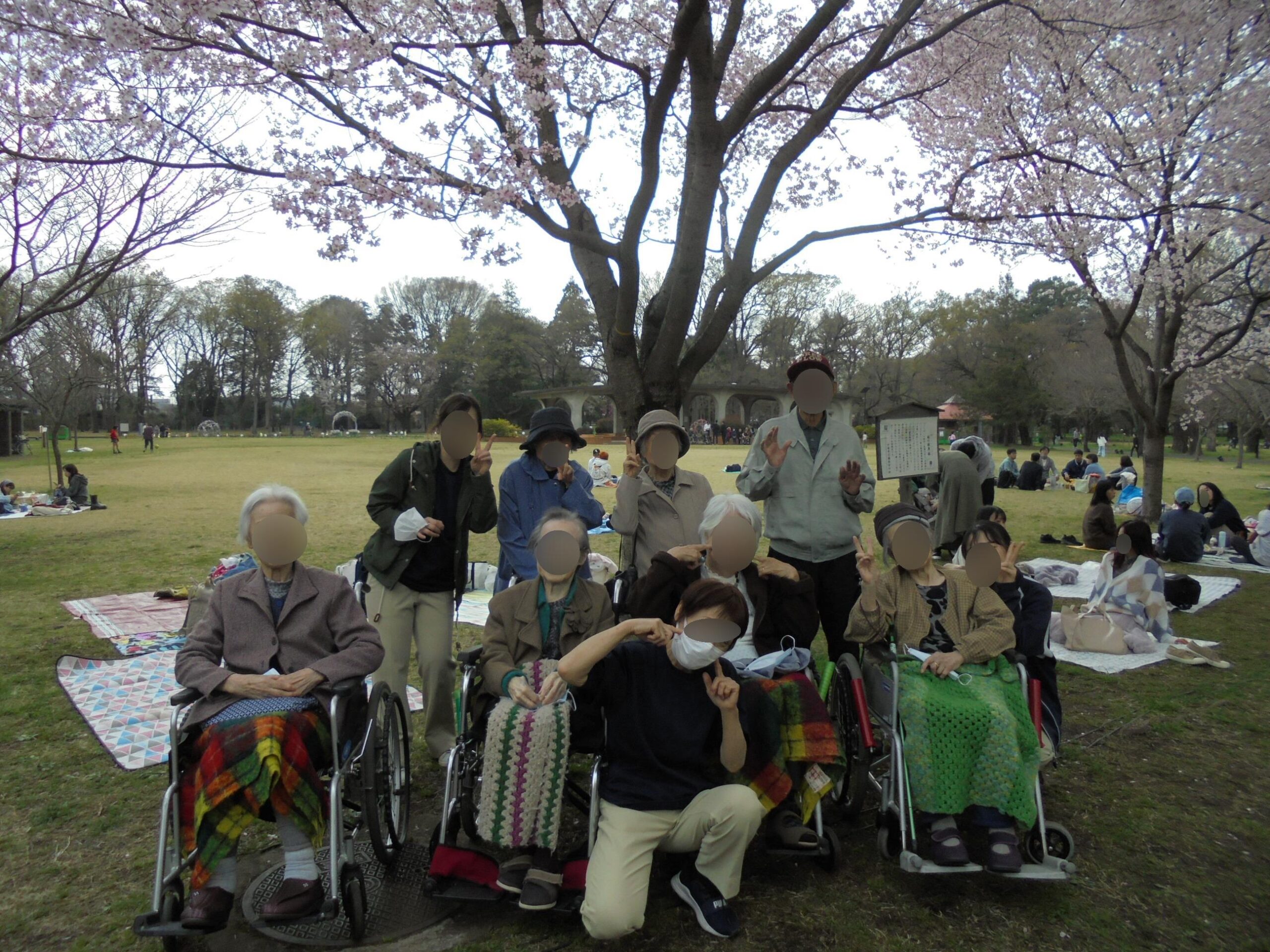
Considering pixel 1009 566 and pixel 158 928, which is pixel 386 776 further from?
pixel 1009 566

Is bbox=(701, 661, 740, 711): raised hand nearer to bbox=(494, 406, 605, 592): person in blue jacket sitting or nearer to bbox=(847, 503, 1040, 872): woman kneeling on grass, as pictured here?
bbox=(847, 503, 1040, 872): woman kneeling on grass

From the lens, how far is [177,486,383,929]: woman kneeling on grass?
91.7 inches

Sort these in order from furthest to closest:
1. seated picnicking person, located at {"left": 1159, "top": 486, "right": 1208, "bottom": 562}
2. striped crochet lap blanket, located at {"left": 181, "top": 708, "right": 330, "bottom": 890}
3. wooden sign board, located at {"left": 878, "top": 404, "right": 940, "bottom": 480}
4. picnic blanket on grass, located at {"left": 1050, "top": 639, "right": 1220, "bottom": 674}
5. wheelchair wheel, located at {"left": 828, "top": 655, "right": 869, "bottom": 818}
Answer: seated picnicking person, located at {"left": 1159, "top": 486, "right": 1208, "bottom": 562} → wooden sign board, located at {"left": 878, "top": 404, "right": 940, "bottom": 480} → picnic blanket on grass, located at {"left": 1050, "top": 639, "right": 1220, "bottom": 674} → wheelchair wheel, located at {"left": 828, "top": 655, "right": 869, "bottom": 818} → striped crochet lap blanket, located at {"left": 181, "top": 708, "right": 330, "bottom": 890}

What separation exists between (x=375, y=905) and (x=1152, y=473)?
532 inches

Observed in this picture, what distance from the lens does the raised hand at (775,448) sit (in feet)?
12.0

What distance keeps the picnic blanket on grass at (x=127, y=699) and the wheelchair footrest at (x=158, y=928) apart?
1691 millimetres

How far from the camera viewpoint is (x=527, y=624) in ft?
9.44

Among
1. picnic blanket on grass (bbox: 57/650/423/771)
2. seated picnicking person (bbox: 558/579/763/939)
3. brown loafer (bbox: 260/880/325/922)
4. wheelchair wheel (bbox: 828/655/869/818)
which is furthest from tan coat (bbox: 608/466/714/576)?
brown loafer (bbox: 260/880/325/922)

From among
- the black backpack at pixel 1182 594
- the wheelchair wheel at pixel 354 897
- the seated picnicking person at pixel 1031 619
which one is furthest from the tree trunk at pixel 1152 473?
the wheelchair wheel at pixel 354 897

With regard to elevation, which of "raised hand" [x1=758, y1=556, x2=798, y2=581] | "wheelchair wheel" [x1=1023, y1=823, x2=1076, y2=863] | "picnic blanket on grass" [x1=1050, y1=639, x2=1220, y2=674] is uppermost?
"raised hand" [x1=758, y1=556, x2=798, y2=581]

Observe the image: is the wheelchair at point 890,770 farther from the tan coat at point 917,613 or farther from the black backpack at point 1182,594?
the black backpack at point 1182,594

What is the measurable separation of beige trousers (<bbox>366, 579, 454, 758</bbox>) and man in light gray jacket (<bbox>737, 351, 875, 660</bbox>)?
152cm

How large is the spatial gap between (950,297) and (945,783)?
5082 cm

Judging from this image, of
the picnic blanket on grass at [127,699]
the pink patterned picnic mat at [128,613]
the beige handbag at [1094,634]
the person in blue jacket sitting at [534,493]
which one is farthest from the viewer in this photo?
the pink patterned picnic mat at [128,613]
